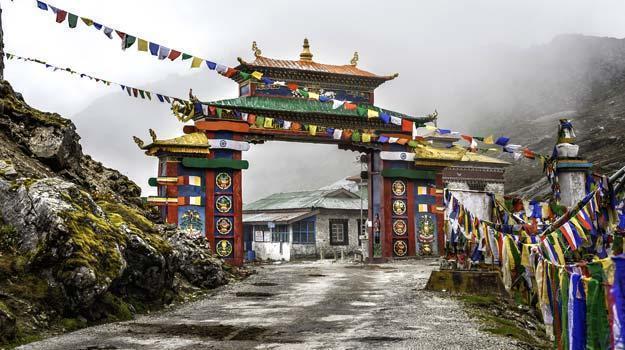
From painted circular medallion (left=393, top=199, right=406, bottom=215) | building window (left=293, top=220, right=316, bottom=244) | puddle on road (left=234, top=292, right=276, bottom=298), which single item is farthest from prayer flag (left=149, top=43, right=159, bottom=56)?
building window (left=293, top=220, right=316, bottom=244)

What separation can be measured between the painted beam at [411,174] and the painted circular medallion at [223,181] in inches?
288

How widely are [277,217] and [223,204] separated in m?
16.0

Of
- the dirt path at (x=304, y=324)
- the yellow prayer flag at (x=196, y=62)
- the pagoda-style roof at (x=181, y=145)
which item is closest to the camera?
the dirt path at (x=304, y=324)

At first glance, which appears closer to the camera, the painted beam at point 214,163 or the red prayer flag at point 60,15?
the red prayer flag at point 60,15

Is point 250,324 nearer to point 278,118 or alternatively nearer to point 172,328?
point 172,328

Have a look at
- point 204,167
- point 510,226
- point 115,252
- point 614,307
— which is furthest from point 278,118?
point 614,307

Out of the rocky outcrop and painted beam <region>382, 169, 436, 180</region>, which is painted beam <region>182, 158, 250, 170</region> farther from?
the rocky outcrop

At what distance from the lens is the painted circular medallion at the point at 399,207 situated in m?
29.3

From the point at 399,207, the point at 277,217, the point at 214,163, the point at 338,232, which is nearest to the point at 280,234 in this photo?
the point at 277,217

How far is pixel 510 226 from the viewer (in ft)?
55.6

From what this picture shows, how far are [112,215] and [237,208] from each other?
436 inches

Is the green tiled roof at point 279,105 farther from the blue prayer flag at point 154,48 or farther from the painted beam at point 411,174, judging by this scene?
the blue prayer flag at point 154,48

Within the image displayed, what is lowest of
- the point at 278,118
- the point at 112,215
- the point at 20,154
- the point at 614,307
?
the point at 614,307

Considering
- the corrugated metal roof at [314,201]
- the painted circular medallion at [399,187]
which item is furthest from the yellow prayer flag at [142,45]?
the corrugated metal roof at [314,201]
